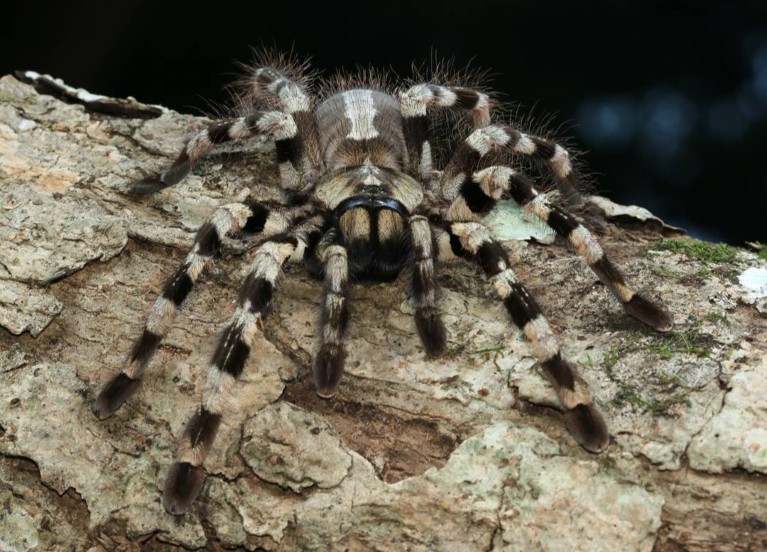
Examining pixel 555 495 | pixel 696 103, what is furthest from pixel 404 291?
pixel 696 103

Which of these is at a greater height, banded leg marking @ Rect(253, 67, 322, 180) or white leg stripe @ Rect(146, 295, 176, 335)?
banded leg marking @ Rect(253, 67, 322, 180)

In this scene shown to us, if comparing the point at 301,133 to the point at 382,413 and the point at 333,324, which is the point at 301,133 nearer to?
the point at 333,324

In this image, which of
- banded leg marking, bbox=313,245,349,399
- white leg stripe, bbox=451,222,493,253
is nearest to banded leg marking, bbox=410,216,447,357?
white leg stripe, bbox=451,222,493,253

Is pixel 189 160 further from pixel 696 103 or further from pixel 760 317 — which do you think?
pixel 696 103

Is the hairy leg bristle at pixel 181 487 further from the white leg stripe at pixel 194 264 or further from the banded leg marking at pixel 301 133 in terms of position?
the banded leg marking at pixel 301 133

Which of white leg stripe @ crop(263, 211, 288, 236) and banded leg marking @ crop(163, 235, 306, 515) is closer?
banded leg marking @ crop(163, 235, 306, 515)

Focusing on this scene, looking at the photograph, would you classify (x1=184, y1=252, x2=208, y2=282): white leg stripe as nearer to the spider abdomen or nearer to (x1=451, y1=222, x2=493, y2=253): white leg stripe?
the spider abdomen
